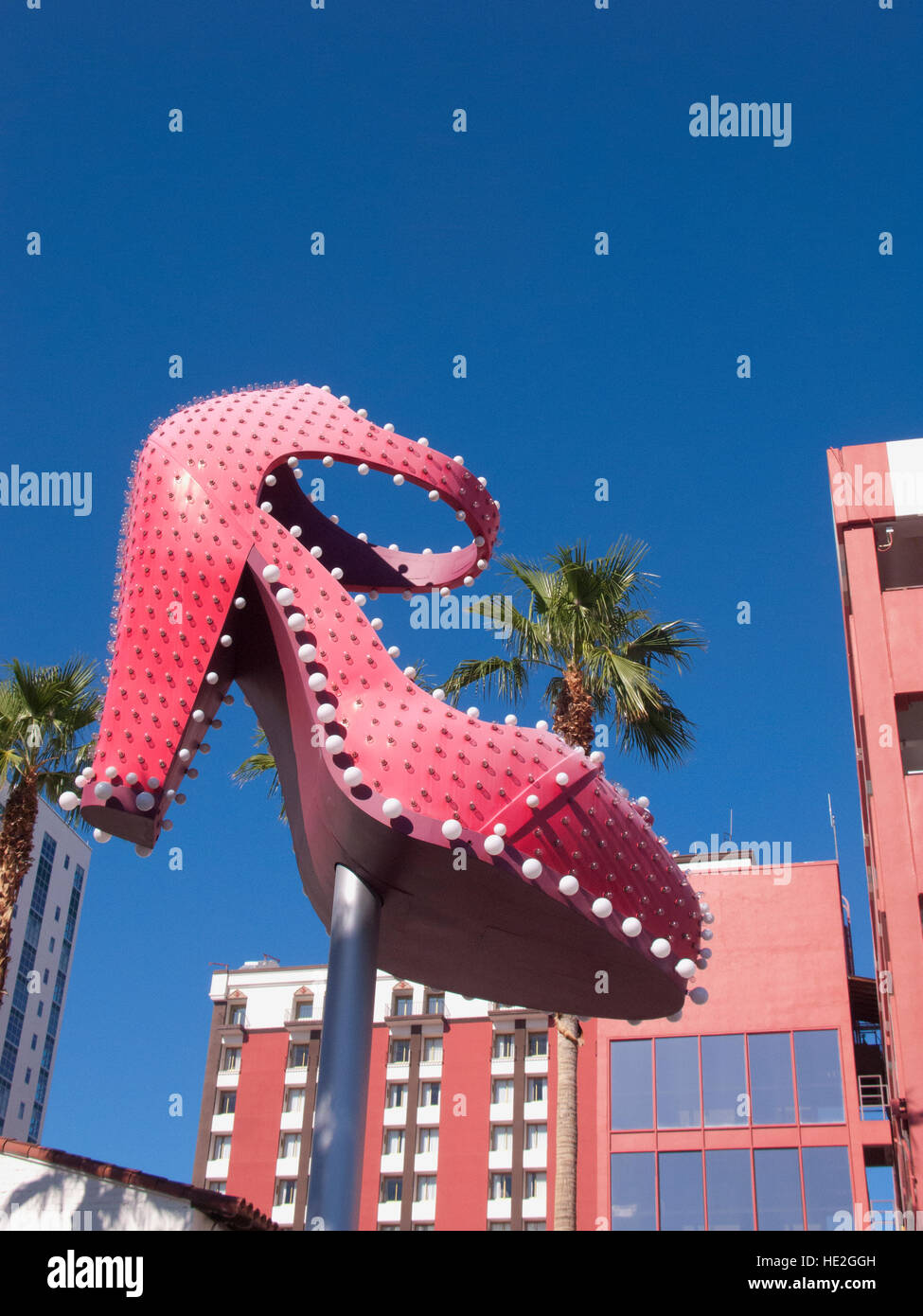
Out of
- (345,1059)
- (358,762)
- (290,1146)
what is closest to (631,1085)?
(345,1059)

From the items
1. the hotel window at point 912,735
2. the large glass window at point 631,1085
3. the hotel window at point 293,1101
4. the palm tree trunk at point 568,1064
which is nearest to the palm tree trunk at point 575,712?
the palm tree trunk at point 568,1064

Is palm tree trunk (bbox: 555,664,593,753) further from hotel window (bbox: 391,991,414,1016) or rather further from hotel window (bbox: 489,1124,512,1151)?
hotel window (bbox: 391,991,414,1016)

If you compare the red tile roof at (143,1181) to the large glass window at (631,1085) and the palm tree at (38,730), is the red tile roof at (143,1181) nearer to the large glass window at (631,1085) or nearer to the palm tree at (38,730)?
the palm tree at (38,730)

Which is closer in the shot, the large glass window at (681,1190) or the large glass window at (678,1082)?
the large glass window at (681,1190)

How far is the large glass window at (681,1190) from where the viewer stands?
2512 cm

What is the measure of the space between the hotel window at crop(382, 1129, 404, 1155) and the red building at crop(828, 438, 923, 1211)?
128 ft

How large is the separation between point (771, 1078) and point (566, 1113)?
11855mm

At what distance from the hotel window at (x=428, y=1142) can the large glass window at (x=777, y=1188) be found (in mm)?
36616

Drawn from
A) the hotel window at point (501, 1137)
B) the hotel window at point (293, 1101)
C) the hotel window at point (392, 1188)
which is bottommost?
the hotel window at point (392, 1188)

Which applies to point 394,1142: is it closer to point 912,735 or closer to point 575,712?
point 912,735

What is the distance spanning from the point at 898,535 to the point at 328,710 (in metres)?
18.7

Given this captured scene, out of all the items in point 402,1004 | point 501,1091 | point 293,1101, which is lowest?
point 293,1101

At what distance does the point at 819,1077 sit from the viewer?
85.4ft

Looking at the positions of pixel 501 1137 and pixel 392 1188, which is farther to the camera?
pixel 501 1137
